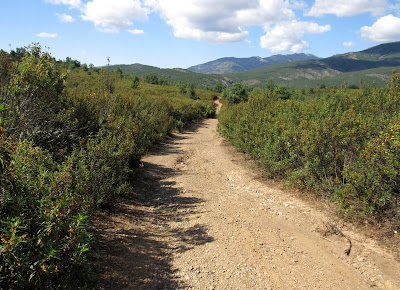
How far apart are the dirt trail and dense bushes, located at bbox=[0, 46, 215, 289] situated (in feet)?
2.34

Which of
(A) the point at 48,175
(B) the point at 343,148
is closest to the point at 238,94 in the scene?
(B) the point at 343,148

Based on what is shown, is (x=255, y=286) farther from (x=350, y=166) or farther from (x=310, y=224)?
(x=350, y=166)

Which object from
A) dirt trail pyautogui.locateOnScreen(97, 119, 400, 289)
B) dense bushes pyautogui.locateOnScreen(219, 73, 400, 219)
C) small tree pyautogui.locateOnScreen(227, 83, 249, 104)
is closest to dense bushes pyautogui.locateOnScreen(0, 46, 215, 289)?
dirt trail pyautogui.locateOnScreen(97, 119, 400, 289)

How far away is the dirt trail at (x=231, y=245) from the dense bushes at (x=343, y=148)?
28.5 inches

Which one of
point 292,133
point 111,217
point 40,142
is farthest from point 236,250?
point 40,142

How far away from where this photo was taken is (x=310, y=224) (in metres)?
5.74

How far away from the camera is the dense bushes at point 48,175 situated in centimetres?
252

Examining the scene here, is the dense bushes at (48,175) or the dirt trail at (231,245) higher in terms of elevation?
the dense bushes at (48,175)

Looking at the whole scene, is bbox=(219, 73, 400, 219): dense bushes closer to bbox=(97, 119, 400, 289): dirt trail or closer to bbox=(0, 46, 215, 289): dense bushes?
bbox=(97, 119, 400, 289): dirt trail

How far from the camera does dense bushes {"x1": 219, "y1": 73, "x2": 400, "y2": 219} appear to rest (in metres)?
4.94

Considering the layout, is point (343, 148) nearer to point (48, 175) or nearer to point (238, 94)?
point (48, 175)

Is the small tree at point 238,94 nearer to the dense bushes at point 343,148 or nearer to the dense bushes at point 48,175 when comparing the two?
the dense bushes at point 343,148

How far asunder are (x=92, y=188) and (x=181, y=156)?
24.1ft

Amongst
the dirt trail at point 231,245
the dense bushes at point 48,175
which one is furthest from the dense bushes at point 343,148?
the dense bushes at point 48,175
